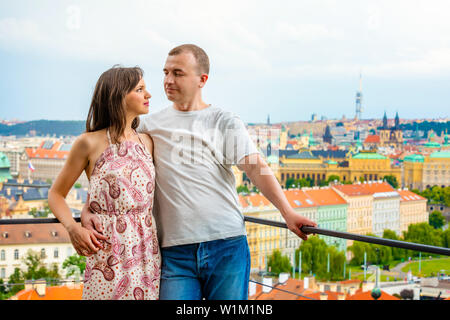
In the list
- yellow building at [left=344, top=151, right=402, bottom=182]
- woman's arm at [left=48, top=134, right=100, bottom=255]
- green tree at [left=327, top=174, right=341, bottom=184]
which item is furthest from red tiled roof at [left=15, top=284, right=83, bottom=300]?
yellow building at [left=344, top=151, right=402, bottom=182]

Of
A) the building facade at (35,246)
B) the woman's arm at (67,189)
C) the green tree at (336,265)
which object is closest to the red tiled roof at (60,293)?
the woman's arm at (67,189)

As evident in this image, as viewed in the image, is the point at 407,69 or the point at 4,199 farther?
the point at 407,69

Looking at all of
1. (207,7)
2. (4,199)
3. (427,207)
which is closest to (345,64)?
(207,7)

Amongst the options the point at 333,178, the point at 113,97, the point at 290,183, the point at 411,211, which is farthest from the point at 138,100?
the point at 333,178

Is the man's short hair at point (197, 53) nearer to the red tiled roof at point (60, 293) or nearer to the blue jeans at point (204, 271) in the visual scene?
the blue jeans at point (204, 271)

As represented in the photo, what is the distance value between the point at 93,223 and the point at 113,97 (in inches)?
7.7

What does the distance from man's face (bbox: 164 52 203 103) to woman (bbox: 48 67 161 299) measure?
54 mm

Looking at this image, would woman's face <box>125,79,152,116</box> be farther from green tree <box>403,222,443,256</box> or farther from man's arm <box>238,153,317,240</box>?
green tree <box>403,222,443,256</box>

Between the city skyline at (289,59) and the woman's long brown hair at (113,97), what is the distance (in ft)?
146

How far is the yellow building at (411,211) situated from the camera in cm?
3519

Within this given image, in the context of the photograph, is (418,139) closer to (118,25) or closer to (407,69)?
(407,69)

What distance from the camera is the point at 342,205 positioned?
108 feet

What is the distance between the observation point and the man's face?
1017 millimetres

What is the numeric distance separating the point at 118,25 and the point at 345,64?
58.7 ft
